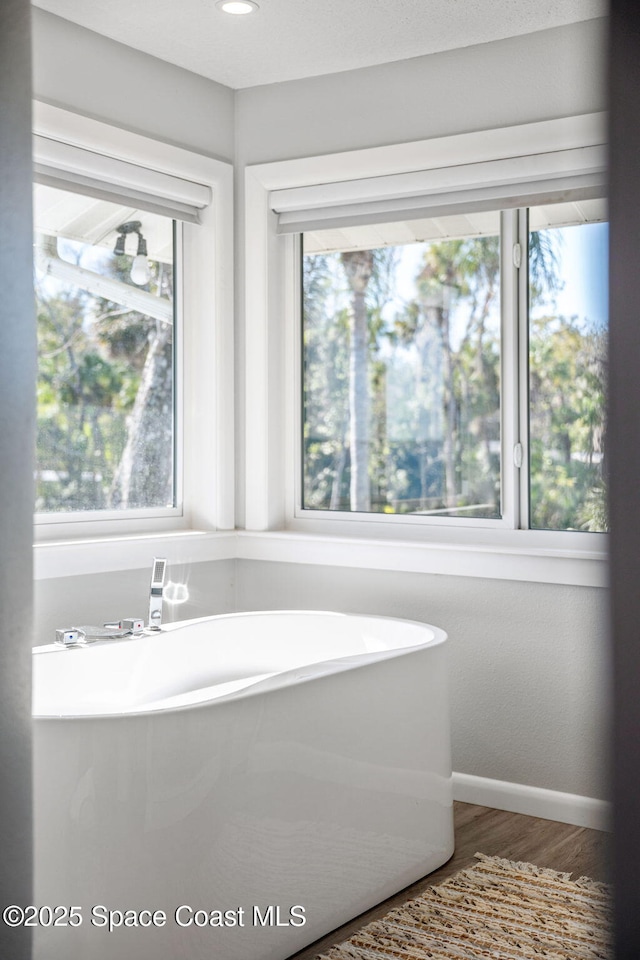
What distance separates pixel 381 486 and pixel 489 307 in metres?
0.79

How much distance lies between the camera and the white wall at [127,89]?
3.04 meters

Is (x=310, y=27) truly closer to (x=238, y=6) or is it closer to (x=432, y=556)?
(x=238, y=6)

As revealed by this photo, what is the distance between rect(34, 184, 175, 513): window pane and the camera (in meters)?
3.22

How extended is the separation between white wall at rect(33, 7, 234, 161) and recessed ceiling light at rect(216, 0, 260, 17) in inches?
19.6

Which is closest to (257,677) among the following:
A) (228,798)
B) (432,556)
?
(228,798)

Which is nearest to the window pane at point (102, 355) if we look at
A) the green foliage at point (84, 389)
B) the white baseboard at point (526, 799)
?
the green foliage at point (84, 389)

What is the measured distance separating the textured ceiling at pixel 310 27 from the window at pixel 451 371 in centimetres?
59

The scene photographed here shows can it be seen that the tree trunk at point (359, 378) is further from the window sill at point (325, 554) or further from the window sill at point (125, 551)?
the window sill at point (125, 551)

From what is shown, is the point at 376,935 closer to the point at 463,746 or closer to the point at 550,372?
the point at 463,746

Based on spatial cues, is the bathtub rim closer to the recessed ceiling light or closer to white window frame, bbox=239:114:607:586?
white window frame, bbox=239:114:607:586

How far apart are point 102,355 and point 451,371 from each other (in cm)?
127

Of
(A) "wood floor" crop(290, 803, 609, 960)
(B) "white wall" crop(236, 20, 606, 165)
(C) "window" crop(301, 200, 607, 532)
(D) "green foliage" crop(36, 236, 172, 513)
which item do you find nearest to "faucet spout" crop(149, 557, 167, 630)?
(D) "green foliage" crop(36, 236, 172, 513)

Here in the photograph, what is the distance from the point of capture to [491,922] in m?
2.41

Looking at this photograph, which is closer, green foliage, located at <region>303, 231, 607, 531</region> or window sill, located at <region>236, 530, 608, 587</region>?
window sill, located at <region>236, 530, 608, 587</region>
